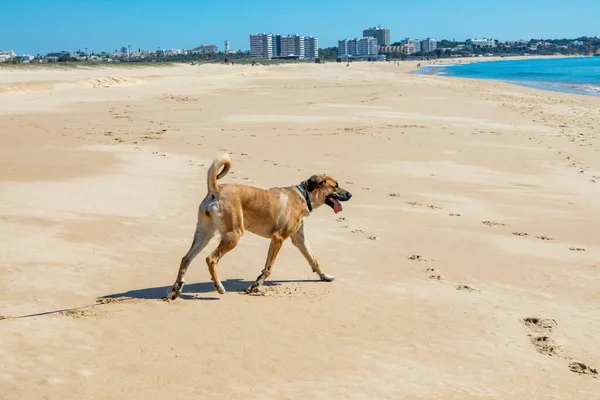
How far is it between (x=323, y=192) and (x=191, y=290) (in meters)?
1.87

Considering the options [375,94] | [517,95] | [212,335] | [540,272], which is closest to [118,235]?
[212,335]

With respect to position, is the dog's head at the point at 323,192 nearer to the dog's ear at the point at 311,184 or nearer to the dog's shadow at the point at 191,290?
the dog's ear at the point at 311,184

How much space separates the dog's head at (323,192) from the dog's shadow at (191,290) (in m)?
0.92

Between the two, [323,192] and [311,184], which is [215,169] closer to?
[311,184]

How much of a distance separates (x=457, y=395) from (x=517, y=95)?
130 ft

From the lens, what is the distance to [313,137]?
65.9ft

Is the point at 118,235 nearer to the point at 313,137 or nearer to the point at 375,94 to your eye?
the point at 313,137

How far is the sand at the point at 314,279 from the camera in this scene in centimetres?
523

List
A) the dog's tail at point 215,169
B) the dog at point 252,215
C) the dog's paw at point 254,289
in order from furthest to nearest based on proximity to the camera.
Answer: the dog's paw at point 254,289 → the dog at point 252,215 → the dog's tail at point 215,169

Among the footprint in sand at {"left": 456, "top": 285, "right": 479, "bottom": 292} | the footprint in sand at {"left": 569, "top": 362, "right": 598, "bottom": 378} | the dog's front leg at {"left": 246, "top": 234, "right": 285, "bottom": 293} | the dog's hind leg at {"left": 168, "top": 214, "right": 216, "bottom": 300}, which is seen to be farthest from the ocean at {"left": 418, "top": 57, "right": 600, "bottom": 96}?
the footprint in sand at {"left": 569, "top": 362, "right": 598, "bottom": 378}

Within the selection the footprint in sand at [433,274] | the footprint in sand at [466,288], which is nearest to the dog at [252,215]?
the footprint in sand at [433,274]

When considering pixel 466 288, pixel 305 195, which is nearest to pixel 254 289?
pixel 305 195

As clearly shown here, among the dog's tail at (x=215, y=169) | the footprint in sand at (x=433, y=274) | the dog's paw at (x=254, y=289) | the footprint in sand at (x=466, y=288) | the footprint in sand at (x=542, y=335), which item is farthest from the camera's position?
the footprint in sand at (x=433, y=274)

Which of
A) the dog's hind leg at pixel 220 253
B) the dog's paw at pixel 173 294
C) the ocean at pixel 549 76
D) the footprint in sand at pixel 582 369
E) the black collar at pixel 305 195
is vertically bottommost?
the ocean at pixel 549 76
